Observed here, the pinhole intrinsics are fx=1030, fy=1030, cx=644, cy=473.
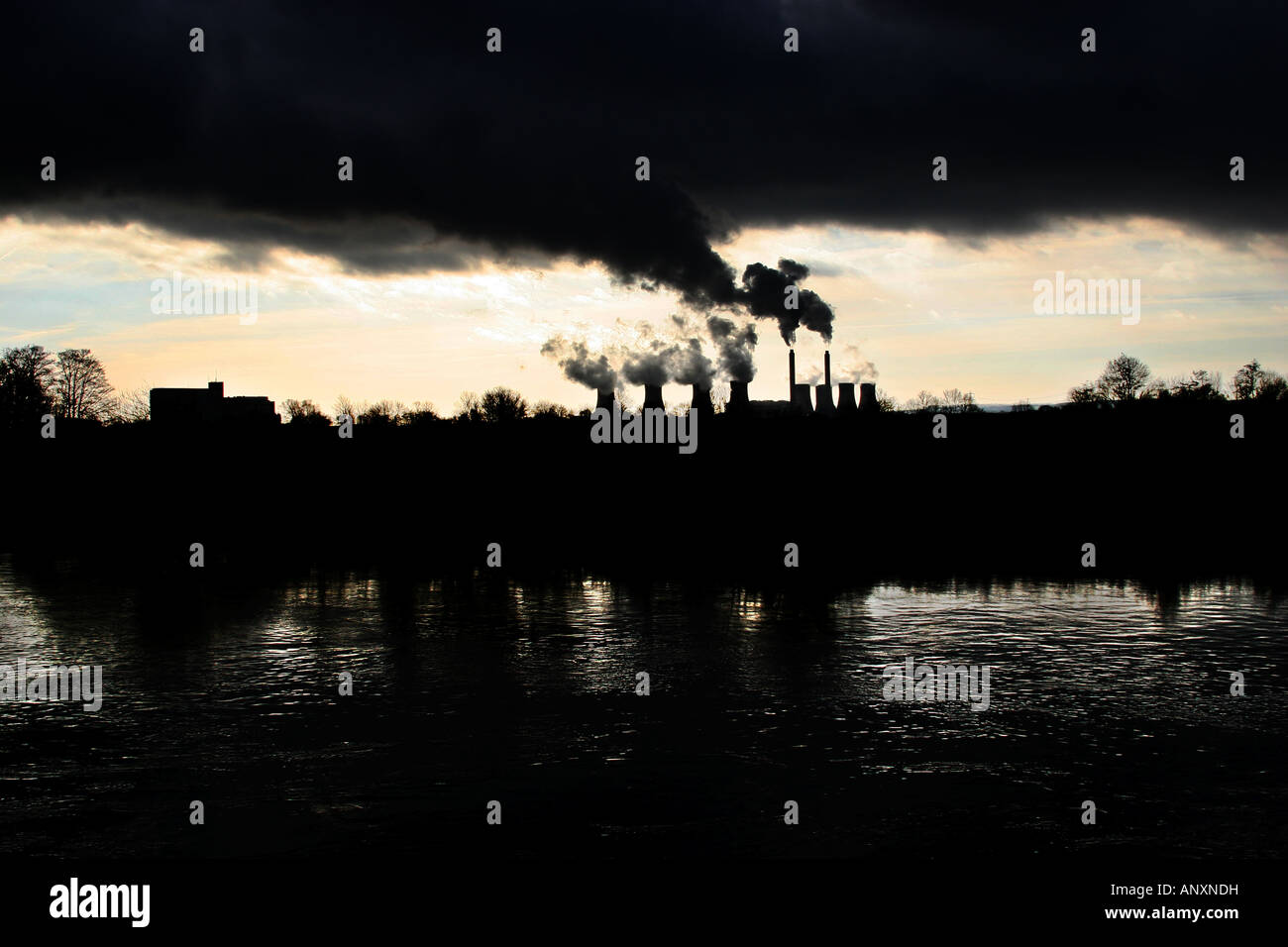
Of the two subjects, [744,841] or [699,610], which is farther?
[699,610]

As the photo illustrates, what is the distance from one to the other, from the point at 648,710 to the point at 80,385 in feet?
235

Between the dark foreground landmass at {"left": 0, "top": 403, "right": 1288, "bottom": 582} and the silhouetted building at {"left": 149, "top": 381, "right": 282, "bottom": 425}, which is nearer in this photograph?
the dark foreground landmass at {"left": 0, "top": 403, "right": 1288, "bottom": 582}

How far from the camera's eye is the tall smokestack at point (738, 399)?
62688mm

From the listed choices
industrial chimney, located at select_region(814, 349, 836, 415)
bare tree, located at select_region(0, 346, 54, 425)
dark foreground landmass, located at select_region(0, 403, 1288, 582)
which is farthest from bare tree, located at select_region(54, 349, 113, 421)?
industrial chimney, located at select_region(814, 349, 836, 415)

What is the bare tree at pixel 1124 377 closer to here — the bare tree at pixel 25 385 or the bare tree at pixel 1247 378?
the bare tree at pixel 1247 378

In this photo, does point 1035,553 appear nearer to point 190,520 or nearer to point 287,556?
point 287,556

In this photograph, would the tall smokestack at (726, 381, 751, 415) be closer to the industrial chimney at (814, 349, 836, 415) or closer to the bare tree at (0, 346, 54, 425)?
Answer: the industrial chimney at (814, 349, 836, 415)

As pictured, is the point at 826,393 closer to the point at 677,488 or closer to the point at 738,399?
the point at 738,399

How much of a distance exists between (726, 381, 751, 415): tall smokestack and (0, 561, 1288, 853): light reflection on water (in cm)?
4624

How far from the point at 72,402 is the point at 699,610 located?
66350 millimetres

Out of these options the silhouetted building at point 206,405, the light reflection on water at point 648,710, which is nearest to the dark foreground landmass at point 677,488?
the light reflection on water at point 648,710

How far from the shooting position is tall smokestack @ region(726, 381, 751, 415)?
6269cm

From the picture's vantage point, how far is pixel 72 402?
A: 6938 cm
